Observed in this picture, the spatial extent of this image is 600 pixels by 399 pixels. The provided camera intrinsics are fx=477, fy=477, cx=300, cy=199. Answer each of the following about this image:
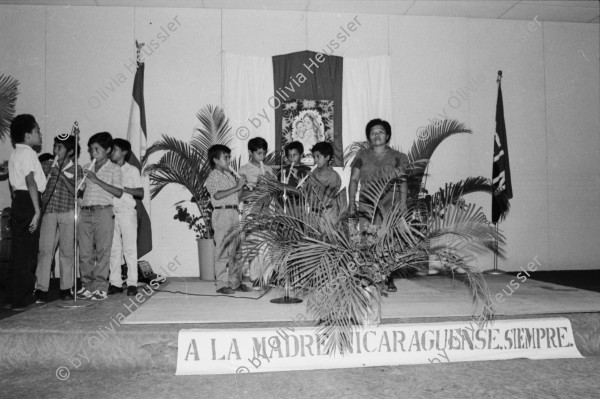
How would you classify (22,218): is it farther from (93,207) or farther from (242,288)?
(242,288)

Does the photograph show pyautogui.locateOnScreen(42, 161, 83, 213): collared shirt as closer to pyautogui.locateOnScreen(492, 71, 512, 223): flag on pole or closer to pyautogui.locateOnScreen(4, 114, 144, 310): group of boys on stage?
pyautogui.locateOnScreen(4, 114, 144, 310): group of boys on stage

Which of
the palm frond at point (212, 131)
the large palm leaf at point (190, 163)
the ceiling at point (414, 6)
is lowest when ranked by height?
the large palm leaf at point (190, 163)

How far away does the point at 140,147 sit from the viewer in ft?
17.5

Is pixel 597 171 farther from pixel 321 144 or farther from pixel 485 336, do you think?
pixel 485 336

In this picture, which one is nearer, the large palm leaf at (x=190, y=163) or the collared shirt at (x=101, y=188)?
the collared shirt at (x=101, y=188)

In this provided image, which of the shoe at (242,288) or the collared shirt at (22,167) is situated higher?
the collared shirt at (22,167)

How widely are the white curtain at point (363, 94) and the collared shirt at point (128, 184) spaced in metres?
2.95

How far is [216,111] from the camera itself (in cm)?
599

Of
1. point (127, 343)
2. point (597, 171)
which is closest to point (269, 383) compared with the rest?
point (127, 343)

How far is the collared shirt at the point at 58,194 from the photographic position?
13.3 feet

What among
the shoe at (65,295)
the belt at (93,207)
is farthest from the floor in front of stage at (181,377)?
the belt at (93,207)

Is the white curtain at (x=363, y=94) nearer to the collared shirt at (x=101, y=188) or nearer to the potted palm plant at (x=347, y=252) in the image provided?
the collared shirt at (x=101, y=188)

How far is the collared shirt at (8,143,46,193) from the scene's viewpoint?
3732 millimetres

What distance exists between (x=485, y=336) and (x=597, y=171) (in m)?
5.07
